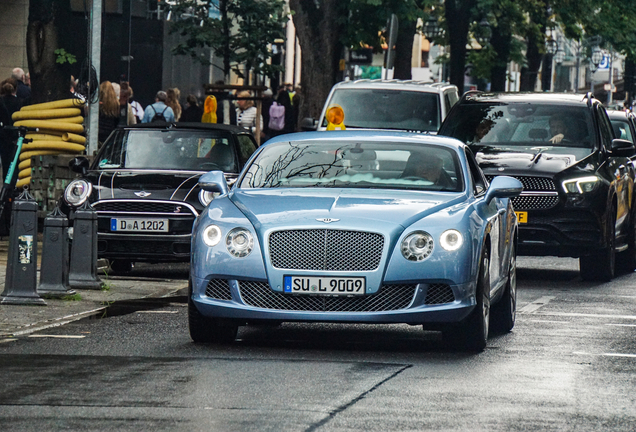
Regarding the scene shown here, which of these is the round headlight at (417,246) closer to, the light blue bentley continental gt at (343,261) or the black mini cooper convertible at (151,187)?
the light blue bentley continental gt at (343,261)

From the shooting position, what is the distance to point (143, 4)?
37000 millimetres

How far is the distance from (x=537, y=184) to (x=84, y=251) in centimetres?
459

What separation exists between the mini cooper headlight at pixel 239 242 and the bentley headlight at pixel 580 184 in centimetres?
647

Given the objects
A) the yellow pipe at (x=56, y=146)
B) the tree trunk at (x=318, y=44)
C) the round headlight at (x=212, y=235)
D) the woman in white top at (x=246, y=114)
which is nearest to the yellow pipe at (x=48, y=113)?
the yellow pipe at (x=56, y=146)

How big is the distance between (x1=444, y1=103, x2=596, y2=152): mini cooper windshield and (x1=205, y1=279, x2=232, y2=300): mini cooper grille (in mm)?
7160

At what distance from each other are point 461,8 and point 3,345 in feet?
89.7

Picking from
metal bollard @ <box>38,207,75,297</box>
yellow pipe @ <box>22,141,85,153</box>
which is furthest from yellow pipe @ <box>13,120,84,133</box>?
metal bollard @ <box>38,207,75,297</box>

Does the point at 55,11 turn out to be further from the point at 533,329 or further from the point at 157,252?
the point at 533,329

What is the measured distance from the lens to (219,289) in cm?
943

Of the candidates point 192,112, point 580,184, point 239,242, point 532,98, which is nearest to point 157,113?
point 192,112

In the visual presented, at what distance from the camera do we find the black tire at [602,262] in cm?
1561

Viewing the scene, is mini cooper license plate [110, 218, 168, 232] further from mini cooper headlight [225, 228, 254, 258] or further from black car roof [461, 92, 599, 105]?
mini cooper headlight [225, 228, 254, 258]

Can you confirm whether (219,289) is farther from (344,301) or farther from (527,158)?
(527,158)

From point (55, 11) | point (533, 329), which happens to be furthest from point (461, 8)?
point (533, 329)
